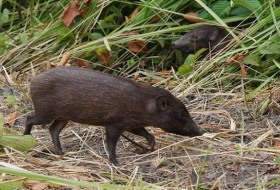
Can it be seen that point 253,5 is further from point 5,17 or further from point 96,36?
point 5,17

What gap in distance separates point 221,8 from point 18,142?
2.56 metres

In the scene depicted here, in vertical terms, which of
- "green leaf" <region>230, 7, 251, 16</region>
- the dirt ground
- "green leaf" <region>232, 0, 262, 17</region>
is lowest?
the dirt ground

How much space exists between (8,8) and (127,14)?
1.47 meters

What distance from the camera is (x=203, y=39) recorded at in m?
6.58

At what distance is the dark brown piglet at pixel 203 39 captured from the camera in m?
6.54

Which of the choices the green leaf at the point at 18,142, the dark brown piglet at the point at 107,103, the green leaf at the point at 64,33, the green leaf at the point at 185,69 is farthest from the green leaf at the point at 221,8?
the green leaf at the point at 18,142

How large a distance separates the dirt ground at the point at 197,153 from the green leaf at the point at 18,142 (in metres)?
0.05

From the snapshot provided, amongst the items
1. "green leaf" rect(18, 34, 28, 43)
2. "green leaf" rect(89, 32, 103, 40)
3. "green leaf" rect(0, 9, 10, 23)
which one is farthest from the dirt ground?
"green leaf" rect(0, 9, 10, 23)

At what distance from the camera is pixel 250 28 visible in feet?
20.5

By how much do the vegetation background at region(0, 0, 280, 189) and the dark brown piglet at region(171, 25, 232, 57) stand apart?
9 centimetres

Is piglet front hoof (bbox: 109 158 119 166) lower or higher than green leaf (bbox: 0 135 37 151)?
lower

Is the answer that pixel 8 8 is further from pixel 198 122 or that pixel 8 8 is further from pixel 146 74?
A: pixel 198 122

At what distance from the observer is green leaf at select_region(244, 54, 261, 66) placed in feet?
19.4

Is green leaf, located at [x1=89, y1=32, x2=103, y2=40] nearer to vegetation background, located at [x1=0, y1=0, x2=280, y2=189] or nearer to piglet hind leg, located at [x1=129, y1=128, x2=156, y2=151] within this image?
vegetation background, located at [x1=0, y1=0, x2=280, y2=189]
